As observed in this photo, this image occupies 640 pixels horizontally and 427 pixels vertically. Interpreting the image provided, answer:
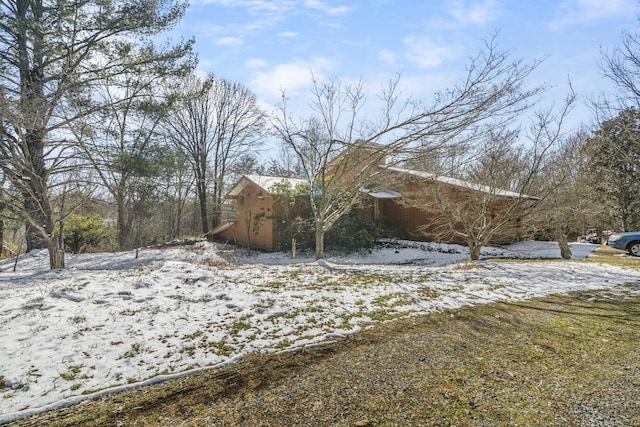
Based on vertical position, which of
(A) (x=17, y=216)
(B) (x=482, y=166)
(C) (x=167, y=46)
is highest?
(C) (x=167, y=46)

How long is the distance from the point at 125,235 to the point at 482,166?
57.1 ft

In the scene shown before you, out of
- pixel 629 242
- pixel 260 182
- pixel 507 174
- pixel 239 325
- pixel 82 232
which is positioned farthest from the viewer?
pixel 260 182

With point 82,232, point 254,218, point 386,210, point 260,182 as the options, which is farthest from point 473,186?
point 82,232

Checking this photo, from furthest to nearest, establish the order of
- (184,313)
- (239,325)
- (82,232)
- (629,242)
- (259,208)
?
(259,208), (82,232), (629,242), (184,313), (239,325)

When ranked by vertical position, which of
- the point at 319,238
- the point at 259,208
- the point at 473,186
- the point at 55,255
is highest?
the point at 473,186

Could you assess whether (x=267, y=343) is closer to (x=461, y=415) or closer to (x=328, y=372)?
(x=328, y=372)

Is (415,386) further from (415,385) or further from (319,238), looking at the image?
(319,238)

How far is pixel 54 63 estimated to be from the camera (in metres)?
9.50

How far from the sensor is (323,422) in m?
2.14

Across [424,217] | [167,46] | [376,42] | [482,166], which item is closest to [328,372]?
[376,42]

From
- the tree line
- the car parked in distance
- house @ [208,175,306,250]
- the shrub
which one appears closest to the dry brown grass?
the tree line

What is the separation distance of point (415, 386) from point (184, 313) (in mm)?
2870

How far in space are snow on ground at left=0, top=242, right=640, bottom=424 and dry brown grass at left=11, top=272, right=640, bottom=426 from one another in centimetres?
31

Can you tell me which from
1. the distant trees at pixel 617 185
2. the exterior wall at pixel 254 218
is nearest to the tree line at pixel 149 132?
the exterior wall at pixel 254 218
